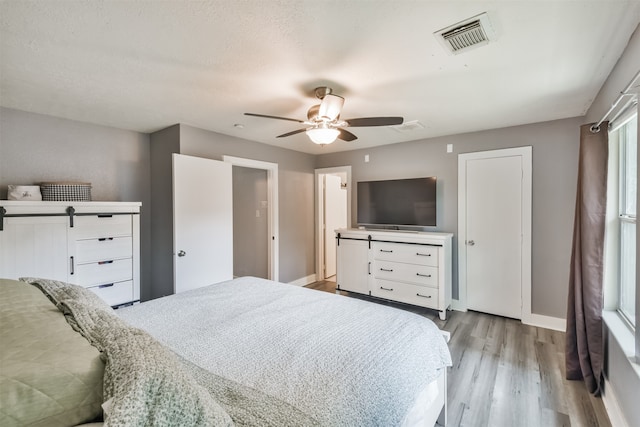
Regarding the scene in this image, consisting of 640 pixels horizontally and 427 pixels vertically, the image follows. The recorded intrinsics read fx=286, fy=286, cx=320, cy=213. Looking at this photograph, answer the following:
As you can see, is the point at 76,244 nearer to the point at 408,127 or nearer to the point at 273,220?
the point at 273,220

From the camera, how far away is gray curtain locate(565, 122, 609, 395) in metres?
2.05

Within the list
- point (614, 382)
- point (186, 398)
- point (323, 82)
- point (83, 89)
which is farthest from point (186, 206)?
point (614, 382)

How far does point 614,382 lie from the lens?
186 cm

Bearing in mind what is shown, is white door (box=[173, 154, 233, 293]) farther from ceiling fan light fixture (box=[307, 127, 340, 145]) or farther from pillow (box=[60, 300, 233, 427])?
pillow (box=[60, 300, 233, 427])

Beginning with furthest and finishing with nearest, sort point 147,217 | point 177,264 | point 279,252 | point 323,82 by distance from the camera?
point 279,252 < point 147,217 < point 177,264 < point 323,82

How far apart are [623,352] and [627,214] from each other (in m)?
1.00

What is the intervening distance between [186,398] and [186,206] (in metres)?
2.70

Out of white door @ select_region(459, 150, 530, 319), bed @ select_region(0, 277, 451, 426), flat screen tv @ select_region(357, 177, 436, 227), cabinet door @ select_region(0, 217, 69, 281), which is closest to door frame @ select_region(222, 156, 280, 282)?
flat screen tv @ select_region(357, 177, 436, 227)

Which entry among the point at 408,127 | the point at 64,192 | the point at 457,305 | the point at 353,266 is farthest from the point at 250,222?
the point at 457,305

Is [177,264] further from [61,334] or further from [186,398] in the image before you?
[186,398]

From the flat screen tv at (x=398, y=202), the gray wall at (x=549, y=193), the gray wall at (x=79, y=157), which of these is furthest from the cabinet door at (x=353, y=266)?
the gray wall at (x=79, y=157)

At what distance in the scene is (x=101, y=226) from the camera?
283 cm

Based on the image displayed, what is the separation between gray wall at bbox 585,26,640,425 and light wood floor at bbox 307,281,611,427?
27 centimetres

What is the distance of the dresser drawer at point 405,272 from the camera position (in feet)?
11.5
